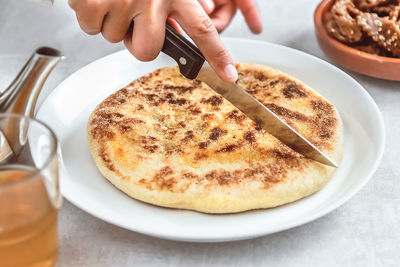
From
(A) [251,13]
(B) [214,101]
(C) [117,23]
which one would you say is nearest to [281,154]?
(B) [214,101]

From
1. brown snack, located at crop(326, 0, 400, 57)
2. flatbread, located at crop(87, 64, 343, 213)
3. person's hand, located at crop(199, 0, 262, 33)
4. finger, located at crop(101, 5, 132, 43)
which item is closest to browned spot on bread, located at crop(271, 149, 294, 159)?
flatbread, located at crop(87, 64, 343, 213)

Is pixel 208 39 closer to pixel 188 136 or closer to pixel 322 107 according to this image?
pixel 188 136

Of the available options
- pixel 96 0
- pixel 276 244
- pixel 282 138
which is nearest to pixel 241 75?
pixel 282 138

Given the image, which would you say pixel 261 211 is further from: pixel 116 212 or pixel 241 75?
pixel 241 75

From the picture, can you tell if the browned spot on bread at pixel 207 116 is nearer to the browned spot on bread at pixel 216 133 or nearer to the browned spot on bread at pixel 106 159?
the browned spot on bread at pixel 216 133

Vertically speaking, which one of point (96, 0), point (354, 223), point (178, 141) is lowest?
point (354, 223)

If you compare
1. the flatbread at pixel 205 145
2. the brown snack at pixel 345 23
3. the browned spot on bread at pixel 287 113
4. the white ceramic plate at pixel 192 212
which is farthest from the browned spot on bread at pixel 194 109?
the brown snack at pixel 345 23
